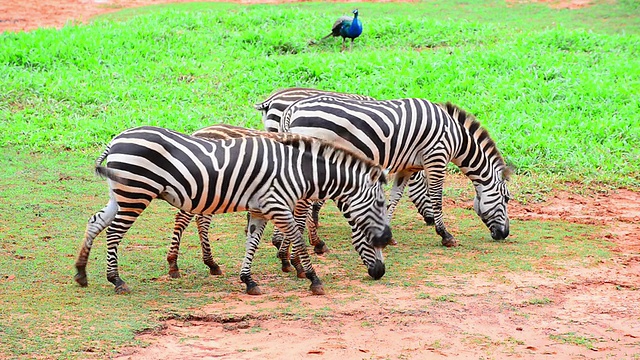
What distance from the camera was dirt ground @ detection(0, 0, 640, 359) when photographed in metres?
6.21

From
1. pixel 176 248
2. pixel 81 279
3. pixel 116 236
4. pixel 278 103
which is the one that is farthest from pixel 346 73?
pixel 81 279

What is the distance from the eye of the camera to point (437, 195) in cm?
966

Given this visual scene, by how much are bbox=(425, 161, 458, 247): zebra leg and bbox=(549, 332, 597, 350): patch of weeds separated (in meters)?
2.85

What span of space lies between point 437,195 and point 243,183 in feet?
9.85

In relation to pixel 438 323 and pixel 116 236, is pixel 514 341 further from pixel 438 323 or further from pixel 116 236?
pixel 116 236

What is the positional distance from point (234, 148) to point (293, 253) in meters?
1.22

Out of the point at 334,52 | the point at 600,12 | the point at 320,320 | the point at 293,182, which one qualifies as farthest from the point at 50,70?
the point at 600,12

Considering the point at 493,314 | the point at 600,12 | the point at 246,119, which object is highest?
the point at 600,12

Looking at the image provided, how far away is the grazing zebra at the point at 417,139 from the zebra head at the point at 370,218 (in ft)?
3.55

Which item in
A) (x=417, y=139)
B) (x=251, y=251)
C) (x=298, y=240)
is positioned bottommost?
(x=251, y=251)

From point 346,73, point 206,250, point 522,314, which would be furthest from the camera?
point 346,73

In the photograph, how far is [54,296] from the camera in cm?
713

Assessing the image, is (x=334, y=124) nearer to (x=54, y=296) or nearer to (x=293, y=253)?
(x=293, y=253)

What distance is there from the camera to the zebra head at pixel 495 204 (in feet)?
31.4
